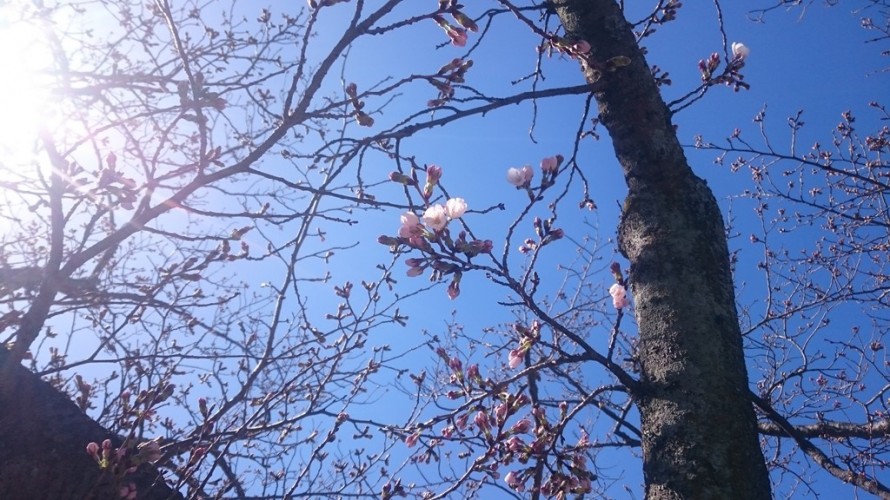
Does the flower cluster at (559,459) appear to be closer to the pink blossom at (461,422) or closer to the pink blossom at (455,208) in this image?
the pink blossom at (461,422)

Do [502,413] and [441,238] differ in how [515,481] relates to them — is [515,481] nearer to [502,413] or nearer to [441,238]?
[502,413]

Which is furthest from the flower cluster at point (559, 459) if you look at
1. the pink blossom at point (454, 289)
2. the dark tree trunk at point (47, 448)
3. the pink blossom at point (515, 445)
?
the dark tree trunk at point (47, 448)

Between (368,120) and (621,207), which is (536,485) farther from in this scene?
(368,120)

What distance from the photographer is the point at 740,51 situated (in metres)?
2.35

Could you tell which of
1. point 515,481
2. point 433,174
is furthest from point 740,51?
point 515,481

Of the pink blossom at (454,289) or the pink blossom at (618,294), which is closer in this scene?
the pink blossom at (454,289)

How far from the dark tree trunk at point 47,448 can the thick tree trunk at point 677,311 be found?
3.99 ft

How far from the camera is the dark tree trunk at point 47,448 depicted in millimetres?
1434

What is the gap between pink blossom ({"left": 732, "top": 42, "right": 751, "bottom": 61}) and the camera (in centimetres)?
232

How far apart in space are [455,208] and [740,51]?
4.68 feet

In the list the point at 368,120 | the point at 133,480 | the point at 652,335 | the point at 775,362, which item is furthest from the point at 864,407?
the point at 133,480

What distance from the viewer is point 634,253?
1.69m

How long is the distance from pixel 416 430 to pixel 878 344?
4.08m

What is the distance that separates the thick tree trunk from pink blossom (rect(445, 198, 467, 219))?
0.47 m
